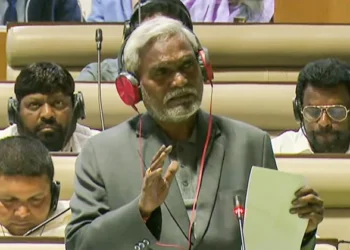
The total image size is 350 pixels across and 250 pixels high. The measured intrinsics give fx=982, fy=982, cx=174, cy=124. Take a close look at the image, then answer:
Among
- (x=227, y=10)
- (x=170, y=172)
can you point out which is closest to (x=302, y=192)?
(x=170, y=172)

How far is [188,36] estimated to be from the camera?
1672 millimetres

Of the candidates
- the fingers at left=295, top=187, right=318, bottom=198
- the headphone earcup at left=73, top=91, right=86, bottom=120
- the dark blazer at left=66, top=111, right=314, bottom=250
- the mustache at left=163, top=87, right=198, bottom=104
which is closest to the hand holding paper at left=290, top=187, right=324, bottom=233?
the fingers at left=295, top=187, right=318, bottom=198

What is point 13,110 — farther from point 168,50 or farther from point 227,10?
point 227,10

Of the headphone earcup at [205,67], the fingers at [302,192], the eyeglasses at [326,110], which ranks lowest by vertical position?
the eyeglasses at [326,110]

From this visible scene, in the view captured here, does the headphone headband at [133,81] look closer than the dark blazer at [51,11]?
Yes

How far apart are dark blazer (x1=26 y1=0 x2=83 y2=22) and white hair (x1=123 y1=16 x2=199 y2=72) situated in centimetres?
221

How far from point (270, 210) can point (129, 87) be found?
0.36 m

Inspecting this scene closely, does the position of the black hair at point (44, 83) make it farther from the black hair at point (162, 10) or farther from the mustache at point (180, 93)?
the mustache at point (180, 93)

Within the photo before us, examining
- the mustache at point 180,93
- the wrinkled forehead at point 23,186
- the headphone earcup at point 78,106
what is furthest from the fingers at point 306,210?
the headphone earcup at point 78,106

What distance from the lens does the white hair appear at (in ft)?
5.40

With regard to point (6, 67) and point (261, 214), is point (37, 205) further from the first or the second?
point (6, 67)

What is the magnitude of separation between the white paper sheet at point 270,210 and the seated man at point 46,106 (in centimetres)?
131

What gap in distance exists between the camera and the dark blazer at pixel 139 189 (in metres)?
1.54

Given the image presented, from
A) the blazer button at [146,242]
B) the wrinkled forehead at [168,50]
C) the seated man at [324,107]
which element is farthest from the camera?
the seated man at [324,107]
